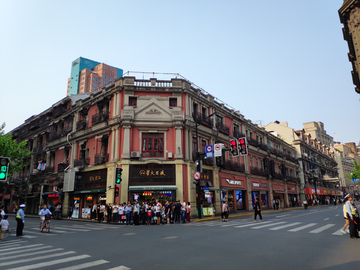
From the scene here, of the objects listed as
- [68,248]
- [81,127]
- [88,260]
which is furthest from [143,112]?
[88,260]

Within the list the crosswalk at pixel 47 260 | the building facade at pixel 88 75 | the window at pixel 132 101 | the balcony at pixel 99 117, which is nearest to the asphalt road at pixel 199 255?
the crosswalk at pixel 47 260

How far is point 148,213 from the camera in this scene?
1950 centimetres

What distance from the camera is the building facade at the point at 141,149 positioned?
23.9m

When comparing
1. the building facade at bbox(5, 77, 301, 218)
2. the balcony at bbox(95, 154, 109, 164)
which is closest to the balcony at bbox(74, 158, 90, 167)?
the building facade at bbox(5, 77, 301, 218)

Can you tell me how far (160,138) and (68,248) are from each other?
1645 cm

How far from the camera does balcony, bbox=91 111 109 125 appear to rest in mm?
27062

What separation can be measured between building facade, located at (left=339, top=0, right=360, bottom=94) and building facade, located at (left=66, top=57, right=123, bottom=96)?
117 metres

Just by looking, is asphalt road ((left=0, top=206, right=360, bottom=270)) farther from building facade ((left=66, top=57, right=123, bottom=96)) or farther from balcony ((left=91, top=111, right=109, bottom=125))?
building facade ((left=66, top=57, right=123, bottom=96))

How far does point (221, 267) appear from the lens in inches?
244

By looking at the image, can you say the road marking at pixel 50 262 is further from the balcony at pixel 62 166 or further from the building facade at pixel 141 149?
the balcony at pixel 62 166

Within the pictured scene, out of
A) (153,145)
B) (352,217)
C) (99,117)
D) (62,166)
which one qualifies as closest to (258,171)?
(153,145)

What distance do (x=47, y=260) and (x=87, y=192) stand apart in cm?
2018

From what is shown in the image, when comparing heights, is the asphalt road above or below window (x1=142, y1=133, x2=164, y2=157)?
below

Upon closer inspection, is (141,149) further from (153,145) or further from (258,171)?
(258,171)
